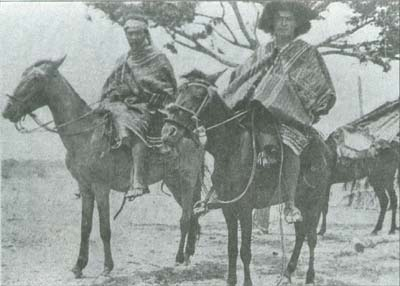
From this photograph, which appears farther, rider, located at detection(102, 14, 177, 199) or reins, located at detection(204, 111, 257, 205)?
rider, located at detection(102, 14, 177, 199)

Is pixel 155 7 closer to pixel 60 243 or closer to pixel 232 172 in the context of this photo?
pixel 232 172

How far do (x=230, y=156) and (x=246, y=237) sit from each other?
0.62 metres

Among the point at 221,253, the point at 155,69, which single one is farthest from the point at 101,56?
the point at 221,253

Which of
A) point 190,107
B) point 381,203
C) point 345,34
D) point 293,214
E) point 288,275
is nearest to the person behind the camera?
point 190,107

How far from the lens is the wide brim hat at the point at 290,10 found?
4691mm

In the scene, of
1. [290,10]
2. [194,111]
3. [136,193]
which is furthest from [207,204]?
[290,10]

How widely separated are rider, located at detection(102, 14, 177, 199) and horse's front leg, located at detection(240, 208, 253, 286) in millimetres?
763

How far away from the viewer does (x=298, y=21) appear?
473 centimetres

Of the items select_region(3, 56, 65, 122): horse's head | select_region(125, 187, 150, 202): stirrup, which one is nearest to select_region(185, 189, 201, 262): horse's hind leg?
select_region(125, 187, 150, 202): stirrup

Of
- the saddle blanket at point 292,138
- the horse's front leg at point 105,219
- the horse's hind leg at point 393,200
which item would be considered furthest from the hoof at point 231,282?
the horse's hind leg at point 393,200

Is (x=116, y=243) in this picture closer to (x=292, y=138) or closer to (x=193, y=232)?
(x=193, y=232)

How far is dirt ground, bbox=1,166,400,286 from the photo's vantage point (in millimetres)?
4398

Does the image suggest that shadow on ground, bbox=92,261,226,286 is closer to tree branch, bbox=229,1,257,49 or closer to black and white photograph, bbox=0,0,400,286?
black and white photograph, bbox=0,0,400,286

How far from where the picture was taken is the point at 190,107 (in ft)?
13.4
